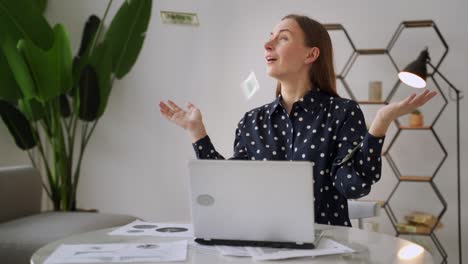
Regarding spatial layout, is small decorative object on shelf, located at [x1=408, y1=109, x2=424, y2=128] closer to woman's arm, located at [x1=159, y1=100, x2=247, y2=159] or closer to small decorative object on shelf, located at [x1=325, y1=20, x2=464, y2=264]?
small decorative object on shelf, located at [x1=325, y1=20, x2=464, y2=264]

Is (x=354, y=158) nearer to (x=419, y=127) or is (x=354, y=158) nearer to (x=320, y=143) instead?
(x=320, y=143)

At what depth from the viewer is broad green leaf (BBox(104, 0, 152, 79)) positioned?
11.5 feet

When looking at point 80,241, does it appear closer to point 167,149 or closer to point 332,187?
point 332,187

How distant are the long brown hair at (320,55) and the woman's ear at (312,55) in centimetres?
1

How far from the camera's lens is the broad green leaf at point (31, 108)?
3348mm

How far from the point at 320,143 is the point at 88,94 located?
2.05m

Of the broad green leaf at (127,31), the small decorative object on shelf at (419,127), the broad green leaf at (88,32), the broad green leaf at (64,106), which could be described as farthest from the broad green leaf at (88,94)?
the small decorative object on shelf at (419,127)

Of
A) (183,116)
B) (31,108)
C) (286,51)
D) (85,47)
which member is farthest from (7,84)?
(286,51)

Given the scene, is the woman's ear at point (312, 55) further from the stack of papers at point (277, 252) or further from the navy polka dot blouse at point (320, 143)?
the stack of papers at point (277, 252)

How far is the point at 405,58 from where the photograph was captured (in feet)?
12.4

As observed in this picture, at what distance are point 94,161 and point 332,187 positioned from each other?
8.93 feet

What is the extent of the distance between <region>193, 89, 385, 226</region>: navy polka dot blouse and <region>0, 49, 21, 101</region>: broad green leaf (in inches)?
73.2

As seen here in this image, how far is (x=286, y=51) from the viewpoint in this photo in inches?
73.0

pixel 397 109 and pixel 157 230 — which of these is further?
pixel 157 230
